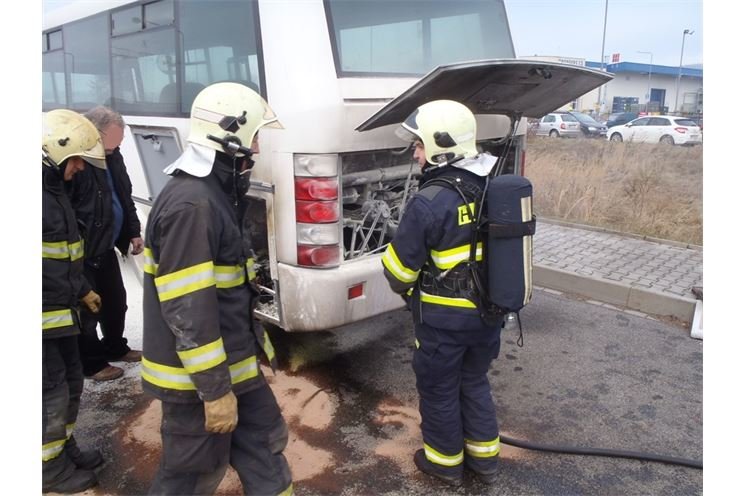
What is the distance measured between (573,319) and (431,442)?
238cm

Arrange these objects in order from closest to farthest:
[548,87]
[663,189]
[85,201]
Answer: [85,201] → [548,87] → [663,189]

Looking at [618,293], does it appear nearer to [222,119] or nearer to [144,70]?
[222,119]

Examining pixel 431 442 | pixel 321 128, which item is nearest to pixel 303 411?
pixel 431 442

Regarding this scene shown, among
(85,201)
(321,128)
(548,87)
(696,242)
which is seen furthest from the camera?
(696,242)

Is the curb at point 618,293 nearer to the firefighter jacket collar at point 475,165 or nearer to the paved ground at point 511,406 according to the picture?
the paved ground at point 511,406

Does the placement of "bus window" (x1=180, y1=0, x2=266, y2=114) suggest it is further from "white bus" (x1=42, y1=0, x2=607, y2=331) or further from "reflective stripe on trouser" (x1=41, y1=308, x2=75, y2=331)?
"reflective stripe on trouser" (x1=41, y1=308, x2=75, y2=331)

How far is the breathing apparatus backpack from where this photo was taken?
2.29 metres

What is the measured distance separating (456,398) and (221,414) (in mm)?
1168

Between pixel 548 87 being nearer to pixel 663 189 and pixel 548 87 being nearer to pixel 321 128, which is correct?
pixel 321 128

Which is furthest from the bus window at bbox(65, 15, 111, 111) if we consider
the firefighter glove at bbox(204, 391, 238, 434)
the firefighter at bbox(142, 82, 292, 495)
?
the firefighter glove at bbox(204, 391, 238, 434)

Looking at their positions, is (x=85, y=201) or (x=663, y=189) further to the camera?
(x=663, y=189)

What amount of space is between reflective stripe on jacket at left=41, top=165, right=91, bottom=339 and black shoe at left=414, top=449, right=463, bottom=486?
5.67ft

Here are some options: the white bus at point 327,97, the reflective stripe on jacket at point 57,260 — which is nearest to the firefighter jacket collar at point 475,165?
the white bus at point 327,97

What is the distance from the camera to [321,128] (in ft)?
9.37
